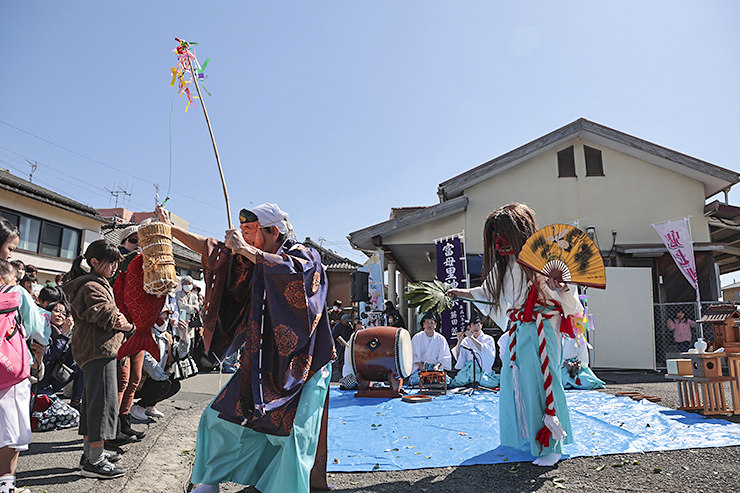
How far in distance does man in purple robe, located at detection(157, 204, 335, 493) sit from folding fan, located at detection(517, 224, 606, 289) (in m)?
1.78

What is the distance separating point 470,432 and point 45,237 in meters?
15.9

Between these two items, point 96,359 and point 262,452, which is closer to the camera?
point 262,452

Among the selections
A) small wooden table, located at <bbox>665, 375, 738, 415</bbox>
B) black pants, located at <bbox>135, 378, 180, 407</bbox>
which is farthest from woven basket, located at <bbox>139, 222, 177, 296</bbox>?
small wooden table, located at <bbox>665, 375, 738, 415</bbox>

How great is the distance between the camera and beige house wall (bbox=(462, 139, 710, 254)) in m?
11.7

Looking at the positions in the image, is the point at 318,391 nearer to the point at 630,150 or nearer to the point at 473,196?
the point at 473,196

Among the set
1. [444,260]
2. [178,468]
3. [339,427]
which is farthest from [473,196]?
[178,468]

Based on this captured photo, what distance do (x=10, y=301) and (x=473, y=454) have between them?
11.6 feet

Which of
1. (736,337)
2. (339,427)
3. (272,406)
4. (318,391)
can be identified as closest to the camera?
(272,406)

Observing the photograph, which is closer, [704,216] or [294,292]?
[294,292]

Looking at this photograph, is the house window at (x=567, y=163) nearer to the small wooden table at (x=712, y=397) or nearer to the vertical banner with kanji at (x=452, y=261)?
the vertical banner with kanji at (x=452, y=261)

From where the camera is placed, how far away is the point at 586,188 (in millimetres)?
11977

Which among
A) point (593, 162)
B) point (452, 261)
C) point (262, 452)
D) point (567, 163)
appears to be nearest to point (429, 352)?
point (452, 261)

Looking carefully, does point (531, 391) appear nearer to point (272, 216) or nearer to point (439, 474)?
point (439, 474)

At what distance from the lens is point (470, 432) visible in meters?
4.77
